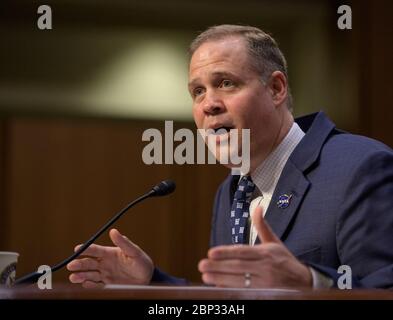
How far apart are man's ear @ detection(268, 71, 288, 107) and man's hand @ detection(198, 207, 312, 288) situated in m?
0.65

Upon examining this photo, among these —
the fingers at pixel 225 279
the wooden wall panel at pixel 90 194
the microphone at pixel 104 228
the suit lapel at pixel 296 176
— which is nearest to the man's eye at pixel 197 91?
the suit lapel at pixel 296 176

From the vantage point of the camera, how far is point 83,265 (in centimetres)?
136

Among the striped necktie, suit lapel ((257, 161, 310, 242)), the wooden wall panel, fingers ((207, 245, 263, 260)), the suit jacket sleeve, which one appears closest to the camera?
fingers ((207, 245, 263, 260))

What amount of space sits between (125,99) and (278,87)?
1.17 metres

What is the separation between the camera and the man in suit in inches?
42.0

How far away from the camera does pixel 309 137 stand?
1538 millimetres

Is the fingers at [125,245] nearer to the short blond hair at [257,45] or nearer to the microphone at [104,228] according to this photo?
the microphone at [104,228]

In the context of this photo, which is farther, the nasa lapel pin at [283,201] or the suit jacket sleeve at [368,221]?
the nasa lapel pin at [283,201]

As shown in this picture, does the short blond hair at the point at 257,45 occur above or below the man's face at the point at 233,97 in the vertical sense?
above

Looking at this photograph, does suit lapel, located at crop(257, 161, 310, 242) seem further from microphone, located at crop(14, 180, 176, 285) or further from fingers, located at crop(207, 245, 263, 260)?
fingers, located at crop(207, 245, 263, 260)

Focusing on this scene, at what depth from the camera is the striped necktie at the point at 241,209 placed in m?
1.56

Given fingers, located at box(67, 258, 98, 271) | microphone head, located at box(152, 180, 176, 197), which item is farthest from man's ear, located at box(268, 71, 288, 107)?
fingers, located at box(67, 258, 98, 271)

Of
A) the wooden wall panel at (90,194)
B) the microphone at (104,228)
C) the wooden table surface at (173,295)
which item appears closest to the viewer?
the wooden table surface at (173,295)

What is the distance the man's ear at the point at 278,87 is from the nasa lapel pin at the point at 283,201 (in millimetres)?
288
